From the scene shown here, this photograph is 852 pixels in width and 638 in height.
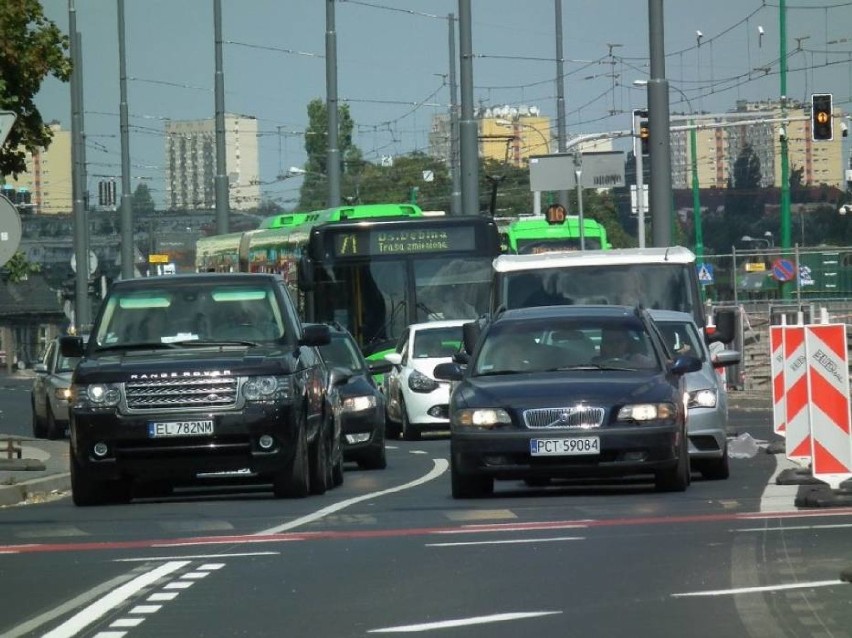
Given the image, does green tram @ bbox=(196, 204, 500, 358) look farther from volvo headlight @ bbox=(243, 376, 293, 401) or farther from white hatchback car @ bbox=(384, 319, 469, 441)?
volvo headlight @ bbox=(243, 376, 293, 401)

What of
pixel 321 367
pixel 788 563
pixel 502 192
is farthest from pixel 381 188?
pixel 788 563

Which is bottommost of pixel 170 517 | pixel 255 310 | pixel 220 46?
pixel 170 517

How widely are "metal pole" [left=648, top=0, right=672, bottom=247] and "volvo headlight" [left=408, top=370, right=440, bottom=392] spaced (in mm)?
3805

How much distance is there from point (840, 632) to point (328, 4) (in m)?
43.7

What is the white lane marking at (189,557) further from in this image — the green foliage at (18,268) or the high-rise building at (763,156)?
the high-rise building at (763,156)

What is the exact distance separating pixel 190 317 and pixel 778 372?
734 centimetres

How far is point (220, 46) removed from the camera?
58625mm

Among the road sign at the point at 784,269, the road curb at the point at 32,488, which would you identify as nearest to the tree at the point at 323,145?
the road sign at the point at 784,269

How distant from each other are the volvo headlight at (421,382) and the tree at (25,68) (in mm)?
6202

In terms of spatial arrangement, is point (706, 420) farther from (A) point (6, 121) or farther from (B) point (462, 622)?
(B) point (462, 622)

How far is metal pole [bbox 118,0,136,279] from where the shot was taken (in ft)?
185

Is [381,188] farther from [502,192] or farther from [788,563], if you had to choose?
[788,563]

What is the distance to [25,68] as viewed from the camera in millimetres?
28297

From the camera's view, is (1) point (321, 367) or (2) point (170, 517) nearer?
(2) point (170, 517)
